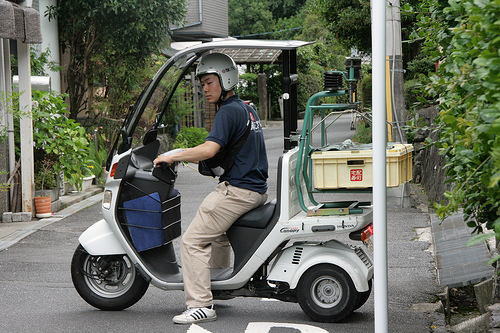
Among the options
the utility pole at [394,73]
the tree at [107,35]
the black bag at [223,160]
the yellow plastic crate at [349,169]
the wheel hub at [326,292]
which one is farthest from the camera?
the tree at [107,35]

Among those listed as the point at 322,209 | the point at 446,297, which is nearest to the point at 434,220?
the point at 446,297

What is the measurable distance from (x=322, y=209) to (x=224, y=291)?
1037mm

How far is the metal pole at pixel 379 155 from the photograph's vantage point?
3.37 metres

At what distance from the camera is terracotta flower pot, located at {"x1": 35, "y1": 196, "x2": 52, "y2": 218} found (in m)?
10.7

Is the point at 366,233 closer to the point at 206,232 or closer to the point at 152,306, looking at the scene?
the point at 206,232

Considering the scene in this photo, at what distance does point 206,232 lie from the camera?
5.23 meters

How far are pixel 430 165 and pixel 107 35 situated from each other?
789cm

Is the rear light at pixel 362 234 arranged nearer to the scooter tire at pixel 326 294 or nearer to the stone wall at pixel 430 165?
the scooter tire at pixel 326 294

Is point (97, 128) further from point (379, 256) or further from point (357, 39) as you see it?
point (379, 256)

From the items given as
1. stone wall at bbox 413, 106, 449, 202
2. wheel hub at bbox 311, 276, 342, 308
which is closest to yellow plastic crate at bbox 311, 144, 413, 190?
wheel hub at bbox 311, 276, 342, 308

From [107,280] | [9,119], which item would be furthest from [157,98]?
[9,119]

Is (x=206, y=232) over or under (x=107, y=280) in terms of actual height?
over

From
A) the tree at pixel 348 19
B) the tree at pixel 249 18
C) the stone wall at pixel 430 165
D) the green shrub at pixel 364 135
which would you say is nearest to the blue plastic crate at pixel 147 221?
the stone wall at pixel 430 165

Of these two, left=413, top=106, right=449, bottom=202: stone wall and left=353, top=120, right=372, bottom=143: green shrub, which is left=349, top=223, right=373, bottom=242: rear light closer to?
left=413, top=106, right=449, bottom=202: stone wall
